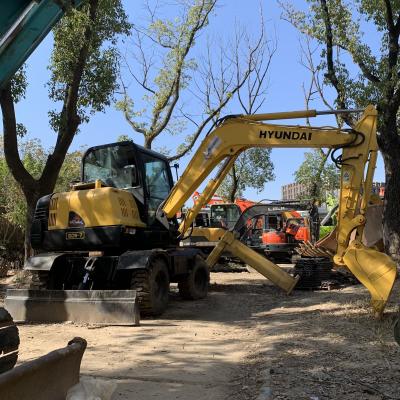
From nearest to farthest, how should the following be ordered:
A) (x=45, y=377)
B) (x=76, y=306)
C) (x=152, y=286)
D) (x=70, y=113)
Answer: (x=45, y=377), (x=76, y=306), (x=152, y=286), (x=70, y=113)

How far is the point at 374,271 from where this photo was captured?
827cm

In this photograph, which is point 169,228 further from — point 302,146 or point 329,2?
point 329,2

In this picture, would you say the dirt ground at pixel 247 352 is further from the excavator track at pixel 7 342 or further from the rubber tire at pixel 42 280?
the rubber tire at pixel 42 280

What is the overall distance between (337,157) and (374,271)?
2447 mm

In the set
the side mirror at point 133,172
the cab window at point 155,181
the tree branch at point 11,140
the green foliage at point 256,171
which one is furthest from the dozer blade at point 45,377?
the green foliage at point 256,171

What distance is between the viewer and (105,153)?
10508 mm

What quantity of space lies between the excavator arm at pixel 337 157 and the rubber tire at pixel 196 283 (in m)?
1.84

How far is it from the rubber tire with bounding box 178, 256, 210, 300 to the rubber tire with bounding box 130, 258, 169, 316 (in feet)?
5.50

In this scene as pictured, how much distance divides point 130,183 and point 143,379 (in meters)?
5.32

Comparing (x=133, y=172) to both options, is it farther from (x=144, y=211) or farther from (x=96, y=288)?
(x=96, y=288)

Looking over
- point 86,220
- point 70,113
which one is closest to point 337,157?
point 86,220

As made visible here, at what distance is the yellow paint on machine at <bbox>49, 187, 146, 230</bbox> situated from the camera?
9383 mm

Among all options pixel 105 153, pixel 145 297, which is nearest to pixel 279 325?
pixel 145 297

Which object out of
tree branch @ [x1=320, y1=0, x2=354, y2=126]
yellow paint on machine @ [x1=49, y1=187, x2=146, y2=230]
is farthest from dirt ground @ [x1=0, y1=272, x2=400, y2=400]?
tree branch @ [x1=320, y1=0, x2=354, y2=126]
